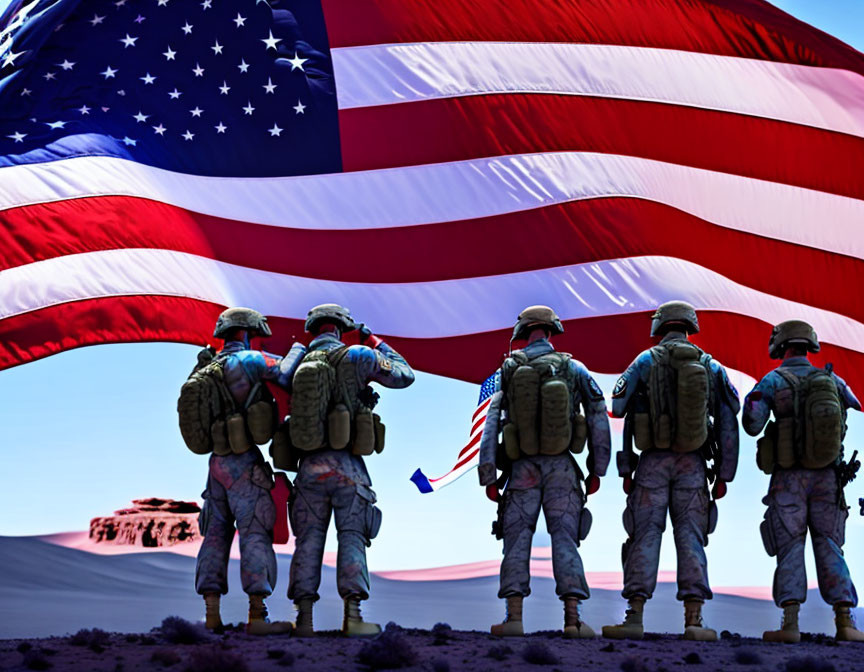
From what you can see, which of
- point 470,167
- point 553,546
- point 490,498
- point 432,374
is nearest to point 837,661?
point 553,546

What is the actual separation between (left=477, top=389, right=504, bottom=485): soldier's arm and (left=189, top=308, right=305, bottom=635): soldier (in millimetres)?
1710

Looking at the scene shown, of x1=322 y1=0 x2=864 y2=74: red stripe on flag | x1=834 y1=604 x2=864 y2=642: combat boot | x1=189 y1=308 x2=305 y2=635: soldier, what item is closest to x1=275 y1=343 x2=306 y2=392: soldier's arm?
x1=189 y1=308 x2=305 y2=635: soldier

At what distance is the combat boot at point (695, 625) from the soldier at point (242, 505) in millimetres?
3410

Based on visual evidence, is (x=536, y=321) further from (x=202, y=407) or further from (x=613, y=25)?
(x=613, y=25)

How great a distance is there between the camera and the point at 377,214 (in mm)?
12977

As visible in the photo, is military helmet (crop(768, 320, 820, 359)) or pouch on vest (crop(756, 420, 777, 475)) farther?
military helmet (crop(768, 320, 820, 359))

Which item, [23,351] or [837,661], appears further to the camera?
[23,351]

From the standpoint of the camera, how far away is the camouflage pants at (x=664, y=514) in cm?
1022

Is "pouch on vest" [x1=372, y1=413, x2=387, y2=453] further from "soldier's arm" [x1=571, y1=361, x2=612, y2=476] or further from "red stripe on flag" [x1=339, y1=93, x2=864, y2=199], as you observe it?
"red stripe on flag" [x1=339, y1=93, x2=864, y2=199]

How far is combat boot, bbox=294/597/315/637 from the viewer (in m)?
9.66

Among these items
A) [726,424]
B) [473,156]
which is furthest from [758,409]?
[473,156]

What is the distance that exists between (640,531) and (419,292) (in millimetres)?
3890

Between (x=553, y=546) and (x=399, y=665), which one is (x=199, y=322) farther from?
(x=399, y=665)

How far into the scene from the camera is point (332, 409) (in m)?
10.1
